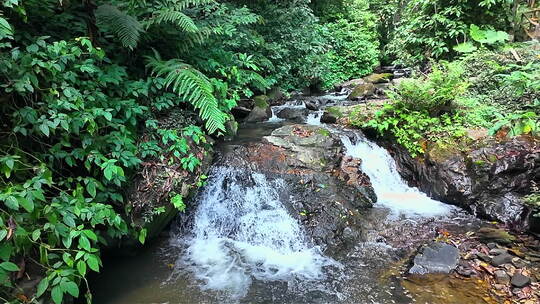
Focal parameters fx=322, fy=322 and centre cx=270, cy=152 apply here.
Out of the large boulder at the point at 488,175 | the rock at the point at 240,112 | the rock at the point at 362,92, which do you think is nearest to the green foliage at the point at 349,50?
the rock at the point at 362,92

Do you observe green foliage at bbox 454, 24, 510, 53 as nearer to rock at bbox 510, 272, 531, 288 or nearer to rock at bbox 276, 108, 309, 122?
rock at bbox 276, 108, 309, 122

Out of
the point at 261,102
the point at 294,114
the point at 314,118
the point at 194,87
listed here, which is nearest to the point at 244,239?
the point at 194,87

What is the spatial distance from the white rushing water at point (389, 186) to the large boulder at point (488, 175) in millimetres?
253

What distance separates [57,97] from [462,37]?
31.1 feet

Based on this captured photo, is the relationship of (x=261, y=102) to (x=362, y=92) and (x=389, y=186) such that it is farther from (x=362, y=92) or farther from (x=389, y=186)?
(x=389, y=186)

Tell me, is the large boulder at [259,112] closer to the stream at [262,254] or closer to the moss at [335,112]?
the moss at [335,112]

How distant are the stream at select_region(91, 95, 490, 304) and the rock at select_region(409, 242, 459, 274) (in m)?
0.22

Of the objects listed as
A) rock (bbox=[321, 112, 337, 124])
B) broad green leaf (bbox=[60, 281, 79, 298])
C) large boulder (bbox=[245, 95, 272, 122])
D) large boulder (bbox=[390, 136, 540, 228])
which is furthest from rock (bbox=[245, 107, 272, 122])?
broad green leaf (bbox=[60, 281, 79, 298])

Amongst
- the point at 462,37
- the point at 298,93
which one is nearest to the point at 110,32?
the point at 298,93

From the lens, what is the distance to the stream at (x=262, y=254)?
369 cm

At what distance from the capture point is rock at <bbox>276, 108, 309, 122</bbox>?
8.42m

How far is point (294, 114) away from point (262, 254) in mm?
4780

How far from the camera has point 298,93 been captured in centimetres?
1112

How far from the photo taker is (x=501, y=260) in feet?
13.0
